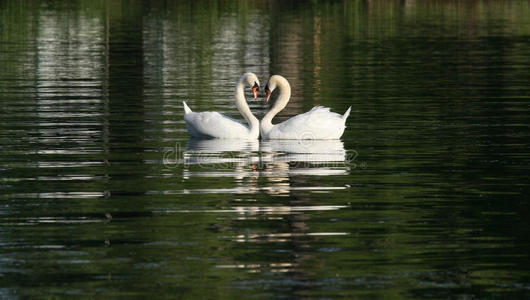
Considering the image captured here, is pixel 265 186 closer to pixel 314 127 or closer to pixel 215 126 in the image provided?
pixel 314 127

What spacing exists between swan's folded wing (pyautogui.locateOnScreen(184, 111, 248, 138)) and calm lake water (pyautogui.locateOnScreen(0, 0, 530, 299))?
0.60 m

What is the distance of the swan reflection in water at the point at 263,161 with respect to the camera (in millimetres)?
16547

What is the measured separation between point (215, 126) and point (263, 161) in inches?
118

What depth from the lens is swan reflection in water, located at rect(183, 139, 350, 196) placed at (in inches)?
651

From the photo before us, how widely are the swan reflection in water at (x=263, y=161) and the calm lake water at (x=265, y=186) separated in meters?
0.06

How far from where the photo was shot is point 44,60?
42.2 metres

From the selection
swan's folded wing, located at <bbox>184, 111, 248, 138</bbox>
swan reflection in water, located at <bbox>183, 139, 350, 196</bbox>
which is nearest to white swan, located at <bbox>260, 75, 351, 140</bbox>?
swan reflection in water, located at <bbox>183, 139, 350, 196</bbox>

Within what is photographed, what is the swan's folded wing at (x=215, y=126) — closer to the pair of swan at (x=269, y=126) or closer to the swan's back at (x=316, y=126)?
the pair of swan at (x=269, y=126)

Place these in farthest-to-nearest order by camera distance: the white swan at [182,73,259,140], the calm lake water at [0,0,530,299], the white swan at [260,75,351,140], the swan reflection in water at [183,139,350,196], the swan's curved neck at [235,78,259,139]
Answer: the swan's curved neck at [235,78,259,139] < the white swan at [182,73,259,140] < the white swan at [260,75,351,140] < the swan reflection in water at [183,139,350,196] < the calm lake water at [0,0,530,299]

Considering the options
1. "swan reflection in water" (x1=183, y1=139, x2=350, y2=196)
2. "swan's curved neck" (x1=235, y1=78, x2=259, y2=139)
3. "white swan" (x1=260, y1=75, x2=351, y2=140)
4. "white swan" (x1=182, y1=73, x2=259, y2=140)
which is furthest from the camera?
"swan's curved neck" (x1=235, y1=78, x2=259, y2=139)

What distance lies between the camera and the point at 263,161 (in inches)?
739

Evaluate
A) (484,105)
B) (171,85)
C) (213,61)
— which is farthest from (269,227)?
(213,61)

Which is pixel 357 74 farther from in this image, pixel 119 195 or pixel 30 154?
pixel 119 195

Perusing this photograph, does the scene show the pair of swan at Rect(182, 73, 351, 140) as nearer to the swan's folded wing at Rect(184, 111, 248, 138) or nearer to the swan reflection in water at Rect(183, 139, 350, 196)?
the swan's folded wing at Rect(184, 111, 248, 138)
